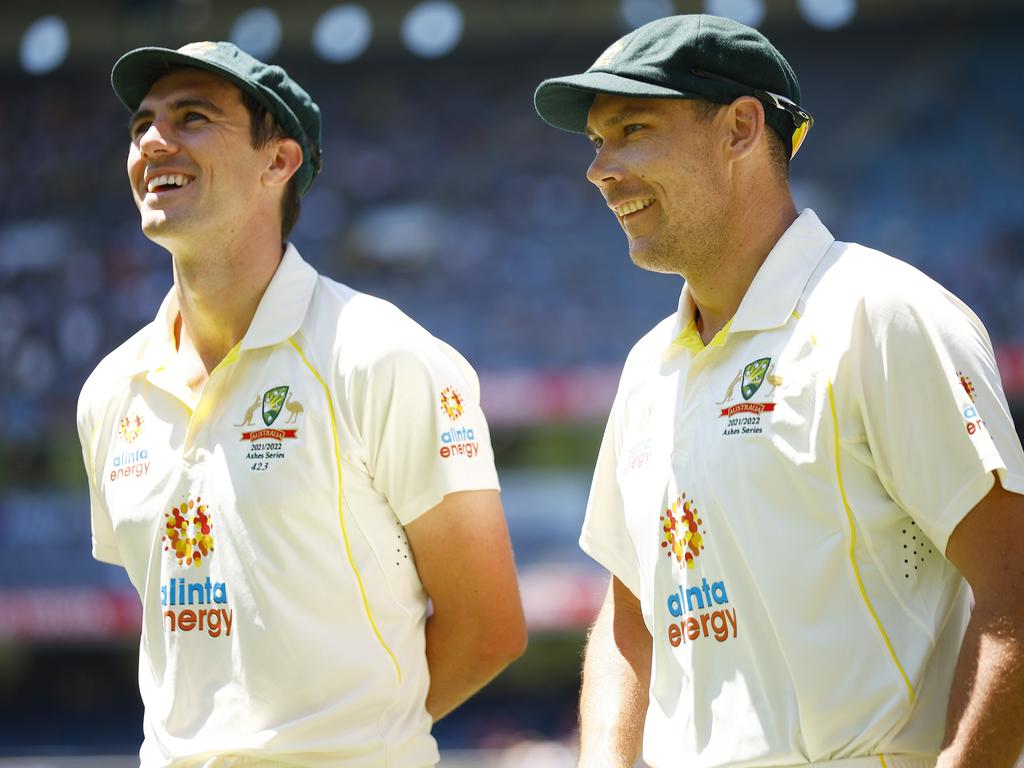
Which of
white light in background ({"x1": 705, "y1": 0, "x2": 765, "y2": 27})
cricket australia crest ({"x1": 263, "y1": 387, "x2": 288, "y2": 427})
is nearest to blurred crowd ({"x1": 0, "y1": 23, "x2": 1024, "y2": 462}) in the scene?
white light in background ({"x1": 705, "y1": 0, "x2": 765, "y2": 27})

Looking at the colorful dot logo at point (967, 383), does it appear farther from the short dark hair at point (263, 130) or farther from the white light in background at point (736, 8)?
the white light in background at point (736, 8)

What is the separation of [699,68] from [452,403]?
0.73 metres

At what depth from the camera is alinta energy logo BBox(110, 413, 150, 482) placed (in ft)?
8.58

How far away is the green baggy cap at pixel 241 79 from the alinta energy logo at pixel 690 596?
115 cm

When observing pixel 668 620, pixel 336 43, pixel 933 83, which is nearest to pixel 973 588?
pixel 668 620

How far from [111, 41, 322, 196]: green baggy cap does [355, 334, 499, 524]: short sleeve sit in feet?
1.94

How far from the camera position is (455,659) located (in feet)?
8.31

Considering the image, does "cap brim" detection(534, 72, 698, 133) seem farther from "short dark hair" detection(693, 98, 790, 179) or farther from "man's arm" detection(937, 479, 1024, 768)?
"man's arm" detection(937, 479, 1024, 768)

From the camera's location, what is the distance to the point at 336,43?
1723cm

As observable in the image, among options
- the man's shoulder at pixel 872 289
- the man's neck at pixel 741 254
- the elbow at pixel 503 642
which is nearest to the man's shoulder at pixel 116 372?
the elbow at pixel 503 642

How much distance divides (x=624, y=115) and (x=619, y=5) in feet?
54.4

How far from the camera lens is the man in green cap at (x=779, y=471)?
1887 mm

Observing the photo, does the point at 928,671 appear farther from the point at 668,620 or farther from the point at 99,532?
the point at 99,532

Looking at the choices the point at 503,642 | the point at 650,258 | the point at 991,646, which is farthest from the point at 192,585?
the point at 991,646
